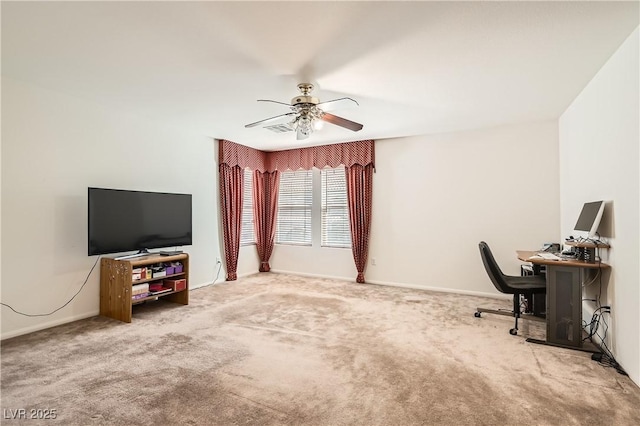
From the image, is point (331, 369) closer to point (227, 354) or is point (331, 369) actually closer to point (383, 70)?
point (227, 354)

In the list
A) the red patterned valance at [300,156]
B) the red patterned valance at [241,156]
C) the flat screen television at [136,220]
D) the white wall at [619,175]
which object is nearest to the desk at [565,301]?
the white wall at [619,175]

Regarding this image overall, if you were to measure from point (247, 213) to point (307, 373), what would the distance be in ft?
13.6

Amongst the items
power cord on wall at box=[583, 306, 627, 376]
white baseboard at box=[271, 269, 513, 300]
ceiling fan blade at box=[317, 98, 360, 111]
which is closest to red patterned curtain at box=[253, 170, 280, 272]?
white baseboard at box=[271, 269, 513, 300]

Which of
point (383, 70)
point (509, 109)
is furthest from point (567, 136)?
point (383, 70)

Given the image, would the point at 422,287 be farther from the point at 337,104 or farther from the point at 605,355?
the point at 337,104

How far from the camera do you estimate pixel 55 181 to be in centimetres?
336

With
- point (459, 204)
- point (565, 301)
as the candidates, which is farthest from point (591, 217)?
point (459, 204)

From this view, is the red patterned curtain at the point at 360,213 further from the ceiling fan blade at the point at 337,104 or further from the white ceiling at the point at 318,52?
the ceiling fan blade at the point at 337,104

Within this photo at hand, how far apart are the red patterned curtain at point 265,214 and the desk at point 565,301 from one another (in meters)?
4.46

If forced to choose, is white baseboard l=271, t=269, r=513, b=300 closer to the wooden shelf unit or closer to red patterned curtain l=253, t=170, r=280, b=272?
red patterned curtain l=253, t=170, r=280, b=272

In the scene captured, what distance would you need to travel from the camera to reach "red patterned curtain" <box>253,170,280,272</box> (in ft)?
20.5

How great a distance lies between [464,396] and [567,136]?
339cm

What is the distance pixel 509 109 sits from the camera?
3789mm

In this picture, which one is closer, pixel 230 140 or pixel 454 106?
pixel 454 106
